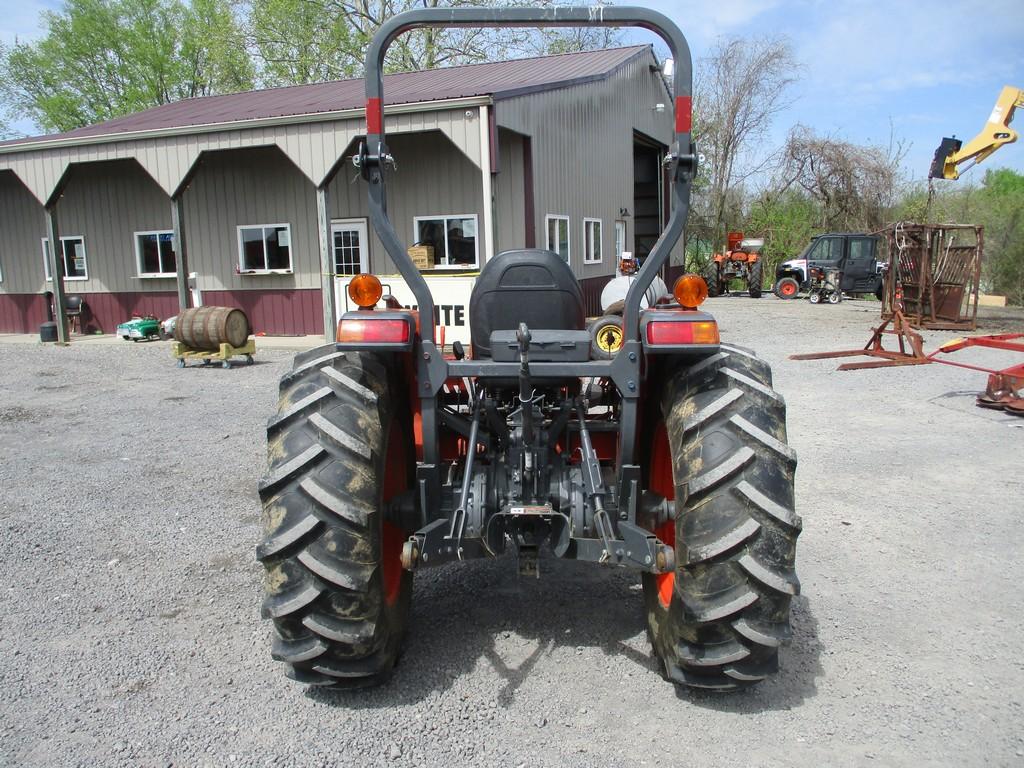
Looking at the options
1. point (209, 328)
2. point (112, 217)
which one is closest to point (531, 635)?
point (209, 328)

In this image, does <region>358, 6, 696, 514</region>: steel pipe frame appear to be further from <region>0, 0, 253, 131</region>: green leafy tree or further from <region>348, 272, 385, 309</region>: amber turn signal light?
<region>0, 0, 253, 131</region>: green leafy tree

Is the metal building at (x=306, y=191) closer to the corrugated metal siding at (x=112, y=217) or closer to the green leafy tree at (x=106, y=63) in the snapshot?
the corrugated metal siding at (x=112, y=217)

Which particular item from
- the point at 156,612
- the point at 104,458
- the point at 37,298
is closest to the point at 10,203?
the point at 37,298

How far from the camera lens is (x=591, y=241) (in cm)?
1797

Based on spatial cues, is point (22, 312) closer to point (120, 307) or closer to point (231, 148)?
point (120, 307)

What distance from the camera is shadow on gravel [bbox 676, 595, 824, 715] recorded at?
2754 mm

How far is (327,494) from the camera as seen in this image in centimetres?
259

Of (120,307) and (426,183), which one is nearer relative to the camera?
(426,183)

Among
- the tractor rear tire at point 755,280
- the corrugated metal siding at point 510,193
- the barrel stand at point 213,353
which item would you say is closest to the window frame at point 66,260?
the barrel stand at point 213,353

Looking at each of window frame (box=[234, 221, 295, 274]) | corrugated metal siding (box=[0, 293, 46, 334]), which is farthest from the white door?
corrugated metal siding (box=[0, 293, 46, 334])

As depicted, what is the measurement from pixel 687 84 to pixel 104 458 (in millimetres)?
5807

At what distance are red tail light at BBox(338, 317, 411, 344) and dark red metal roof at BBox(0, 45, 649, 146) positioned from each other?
1004 cm

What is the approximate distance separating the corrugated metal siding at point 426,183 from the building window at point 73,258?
7.04 meters

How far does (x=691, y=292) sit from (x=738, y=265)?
2609 cm
